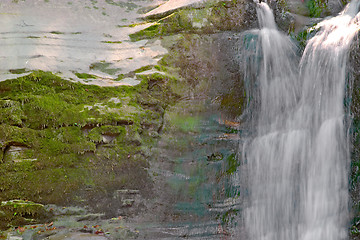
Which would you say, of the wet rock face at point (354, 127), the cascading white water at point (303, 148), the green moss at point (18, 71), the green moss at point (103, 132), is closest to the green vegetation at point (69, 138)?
the green moss at point (103, 132)

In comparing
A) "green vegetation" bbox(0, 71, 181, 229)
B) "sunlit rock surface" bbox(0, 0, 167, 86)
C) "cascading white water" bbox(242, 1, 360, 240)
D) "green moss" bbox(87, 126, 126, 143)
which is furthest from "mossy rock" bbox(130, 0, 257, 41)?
"green moss" bbox(87, 126, 126, 143)

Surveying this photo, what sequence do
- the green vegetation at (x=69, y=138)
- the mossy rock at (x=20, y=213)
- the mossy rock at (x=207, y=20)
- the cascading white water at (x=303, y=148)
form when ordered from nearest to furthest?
the mossy rock at (x=20, y=213) < the green vegetation at (x=69, y=138) < the cascading white water at (x=303, y=148) < the mossy rock at (x=207, y=20)

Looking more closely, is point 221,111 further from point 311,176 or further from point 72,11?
point 72,11

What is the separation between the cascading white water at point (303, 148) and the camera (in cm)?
511

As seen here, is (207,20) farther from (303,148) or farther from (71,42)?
(303,148)

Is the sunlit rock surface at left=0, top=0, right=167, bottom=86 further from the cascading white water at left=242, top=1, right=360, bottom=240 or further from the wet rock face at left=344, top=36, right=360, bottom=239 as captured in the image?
the wet rock face at left=344, top=36, right=360, bottom=239

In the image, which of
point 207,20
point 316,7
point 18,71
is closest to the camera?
point 18,71

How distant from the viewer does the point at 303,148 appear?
527 cm

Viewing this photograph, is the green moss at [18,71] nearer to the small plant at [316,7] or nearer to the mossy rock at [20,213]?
the mossy rock at [20,213]

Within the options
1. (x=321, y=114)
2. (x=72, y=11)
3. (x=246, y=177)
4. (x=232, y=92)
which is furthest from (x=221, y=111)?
(x=72, y=11)

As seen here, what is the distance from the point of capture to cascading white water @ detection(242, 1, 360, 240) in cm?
511

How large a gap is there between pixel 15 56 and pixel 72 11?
1.55 m

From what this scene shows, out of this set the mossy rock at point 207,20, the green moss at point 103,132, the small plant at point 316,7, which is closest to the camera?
the green moss at point 103,132

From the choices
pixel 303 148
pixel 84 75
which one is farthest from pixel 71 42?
pixel 303 148
